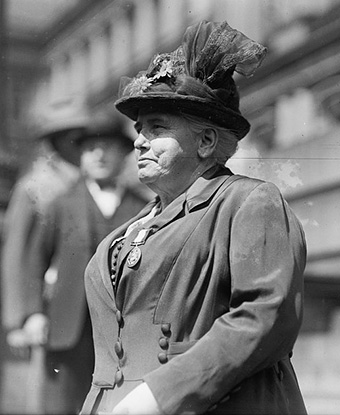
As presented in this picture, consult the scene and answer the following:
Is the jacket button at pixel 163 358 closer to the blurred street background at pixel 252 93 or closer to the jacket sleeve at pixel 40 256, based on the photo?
the blurred street background at pixel 252 93

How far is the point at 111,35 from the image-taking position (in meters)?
2.06

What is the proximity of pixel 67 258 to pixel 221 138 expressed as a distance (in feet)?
2.05

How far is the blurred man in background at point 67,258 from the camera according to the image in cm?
211

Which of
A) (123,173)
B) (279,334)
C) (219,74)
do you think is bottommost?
(279,334)

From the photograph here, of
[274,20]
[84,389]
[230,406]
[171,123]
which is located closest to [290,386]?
[230,406]

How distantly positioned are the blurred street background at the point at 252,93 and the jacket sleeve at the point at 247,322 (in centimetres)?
32

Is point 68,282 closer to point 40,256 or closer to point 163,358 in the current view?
point 40,256

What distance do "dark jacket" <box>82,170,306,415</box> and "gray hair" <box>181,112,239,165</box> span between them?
0.19 feet

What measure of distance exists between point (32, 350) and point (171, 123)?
78cm

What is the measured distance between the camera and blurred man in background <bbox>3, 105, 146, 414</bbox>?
211 centimetres

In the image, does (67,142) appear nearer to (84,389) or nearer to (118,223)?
(118,223)

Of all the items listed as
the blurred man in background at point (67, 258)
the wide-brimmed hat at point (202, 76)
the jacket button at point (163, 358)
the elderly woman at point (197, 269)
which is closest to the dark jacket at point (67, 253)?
the blurred man in background at point (67, 258)

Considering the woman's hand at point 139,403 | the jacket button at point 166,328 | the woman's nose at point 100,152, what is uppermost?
the woman's nose at point 100,152

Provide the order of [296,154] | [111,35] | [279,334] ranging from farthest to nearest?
[111,35], [296,154], [279,334]
